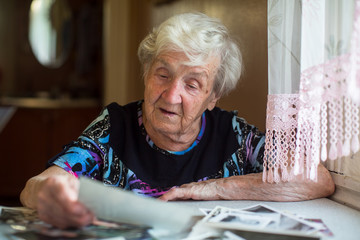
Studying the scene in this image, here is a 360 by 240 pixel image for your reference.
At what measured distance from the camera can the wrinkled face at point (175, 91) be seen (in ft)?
4.25

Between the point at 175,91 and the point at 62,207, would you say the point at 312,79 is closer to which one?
the point at 175,91

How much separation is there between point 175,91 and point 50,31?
12.7 feet

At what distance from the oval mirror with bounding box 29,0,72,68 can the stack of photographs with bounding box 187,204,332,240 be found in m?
4.15

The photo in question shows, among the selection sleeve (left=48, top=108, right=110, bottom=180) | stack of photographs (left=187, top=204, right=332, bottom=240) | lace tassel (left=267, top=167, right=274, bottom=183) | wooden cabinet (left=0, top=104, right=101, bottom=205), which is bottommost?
wooden cabinet (left=0, top=104, right=101, bottom=205)

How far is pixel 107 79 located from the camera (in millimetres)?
4180

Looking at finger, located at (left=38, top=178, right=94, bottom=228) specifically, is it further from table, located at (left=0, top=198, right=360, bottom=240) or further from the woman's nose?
the woman's nose

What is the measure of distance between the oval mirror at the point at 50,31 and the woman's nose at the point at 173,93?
3785mm

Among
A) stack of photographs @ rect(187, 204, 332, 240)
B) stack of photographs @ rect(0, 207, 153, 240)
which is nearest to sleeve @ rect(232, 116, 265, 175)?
stack of photographs @ rect(187, 204, 332, 240)

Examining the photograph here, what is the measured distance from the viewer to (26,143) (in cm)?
401

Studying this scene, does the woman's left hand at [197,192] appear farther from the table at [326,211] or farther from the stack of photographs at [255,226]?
the stack of photographs at [255,226]

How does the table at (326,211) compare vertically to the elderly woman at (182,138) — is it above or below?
below

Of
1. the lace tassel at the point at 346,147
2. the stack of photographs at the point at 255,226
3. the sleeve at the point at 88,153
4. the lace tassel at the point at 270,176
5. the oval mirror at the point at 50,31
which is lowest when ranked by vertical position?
the stack of photographs at the point at 255,226

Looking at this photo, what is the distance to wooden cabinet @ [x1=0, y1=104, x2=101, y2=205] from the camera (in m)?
3.97

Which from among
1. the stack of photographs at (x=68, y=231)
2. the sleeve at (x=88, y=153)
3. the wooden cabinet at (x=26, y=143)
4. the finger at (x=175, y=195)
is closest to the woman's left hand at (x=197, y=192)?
the finger at (x=175, y=195)
